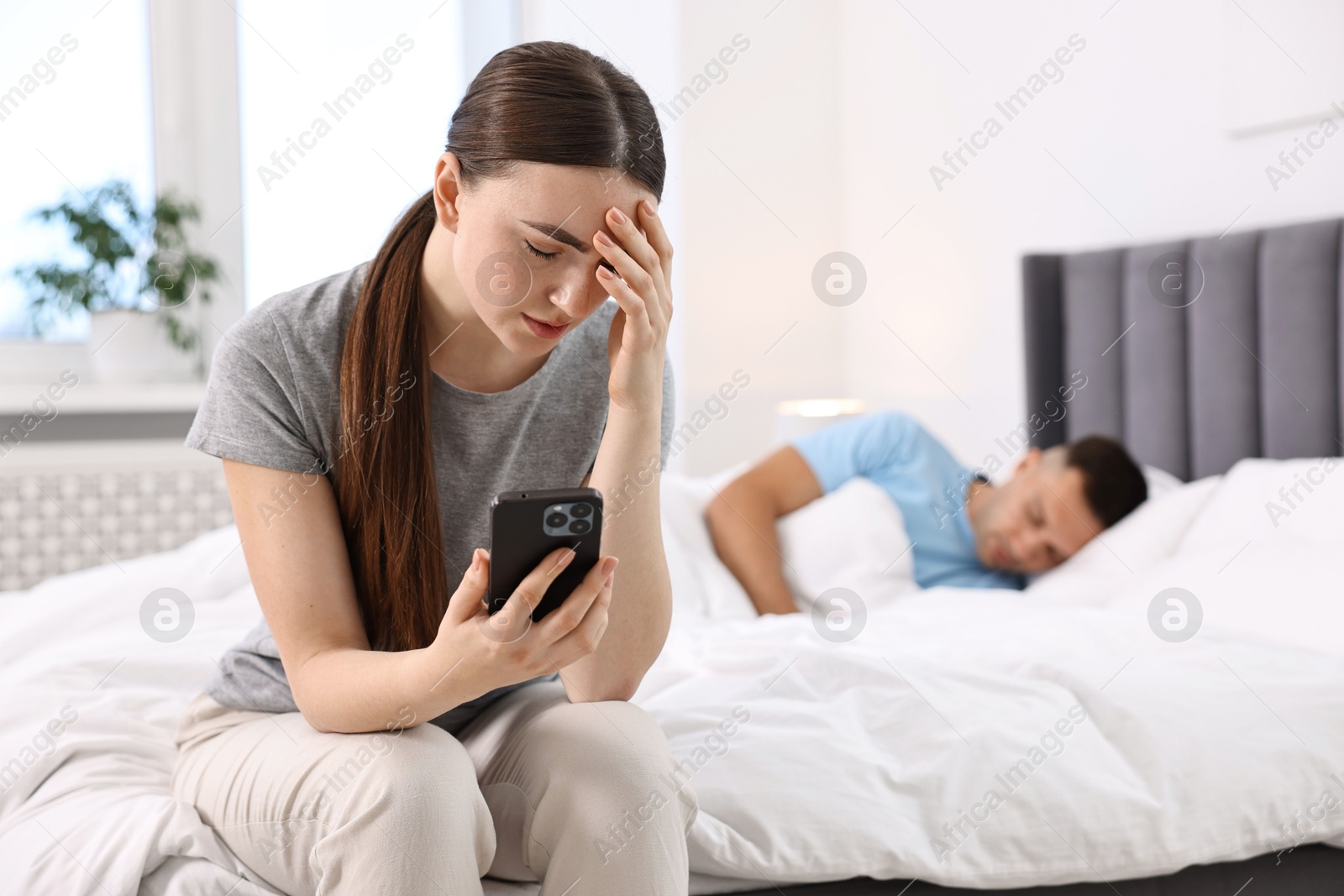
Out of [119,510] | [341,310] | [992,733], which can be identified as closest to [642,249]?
[341,310]

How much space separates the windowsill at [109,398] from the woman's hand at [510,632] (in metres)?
1.89

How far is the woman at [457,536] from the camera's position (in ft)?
2.55

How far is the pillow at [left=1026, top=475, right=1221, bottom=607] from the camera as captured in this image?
1742 millimetres

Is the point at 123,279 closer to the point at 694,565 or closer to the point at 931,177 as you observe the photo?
the point at 694,565

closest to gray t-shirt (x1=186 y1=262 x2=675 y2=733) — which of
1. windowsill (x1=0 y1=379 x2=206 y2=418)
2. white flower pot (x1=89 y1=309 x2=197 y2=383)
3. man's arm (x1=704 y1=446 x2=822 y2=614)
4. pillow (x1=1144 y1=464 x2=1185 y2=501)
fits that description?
man's arm (x1=704 y1=446 x2=822 y2=614)

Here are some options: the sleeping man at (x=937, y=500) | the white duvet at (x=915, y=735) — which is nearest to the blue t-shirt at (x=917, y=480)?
the sleeping man at (x=937, y=500)

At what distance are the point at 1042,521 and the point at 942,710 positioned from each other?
85cm

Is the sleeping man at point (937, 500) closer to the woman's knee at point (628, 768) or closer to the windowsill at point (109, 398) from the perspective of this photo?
the woman's knee at point (628, 768)

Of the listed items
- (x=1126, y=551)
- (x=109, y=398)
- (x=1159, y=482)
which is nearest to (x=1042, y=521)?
(x=1126, y=551)

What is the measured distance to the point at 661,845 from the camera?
787 millimetres

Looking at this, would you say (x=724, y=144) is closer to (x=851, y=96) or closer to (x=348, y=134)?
(x=851, y=96)

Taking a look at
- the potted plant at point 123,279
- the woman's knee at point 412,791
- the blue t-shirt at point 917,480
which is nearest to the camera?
the woman's knee at point 412,791

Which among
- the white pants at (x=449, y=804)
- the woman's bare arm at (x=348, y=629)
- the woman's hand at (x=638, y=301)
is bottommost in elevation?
the white pants at (x=449, y=804)

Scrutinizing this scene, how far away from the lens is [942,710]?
113cm
